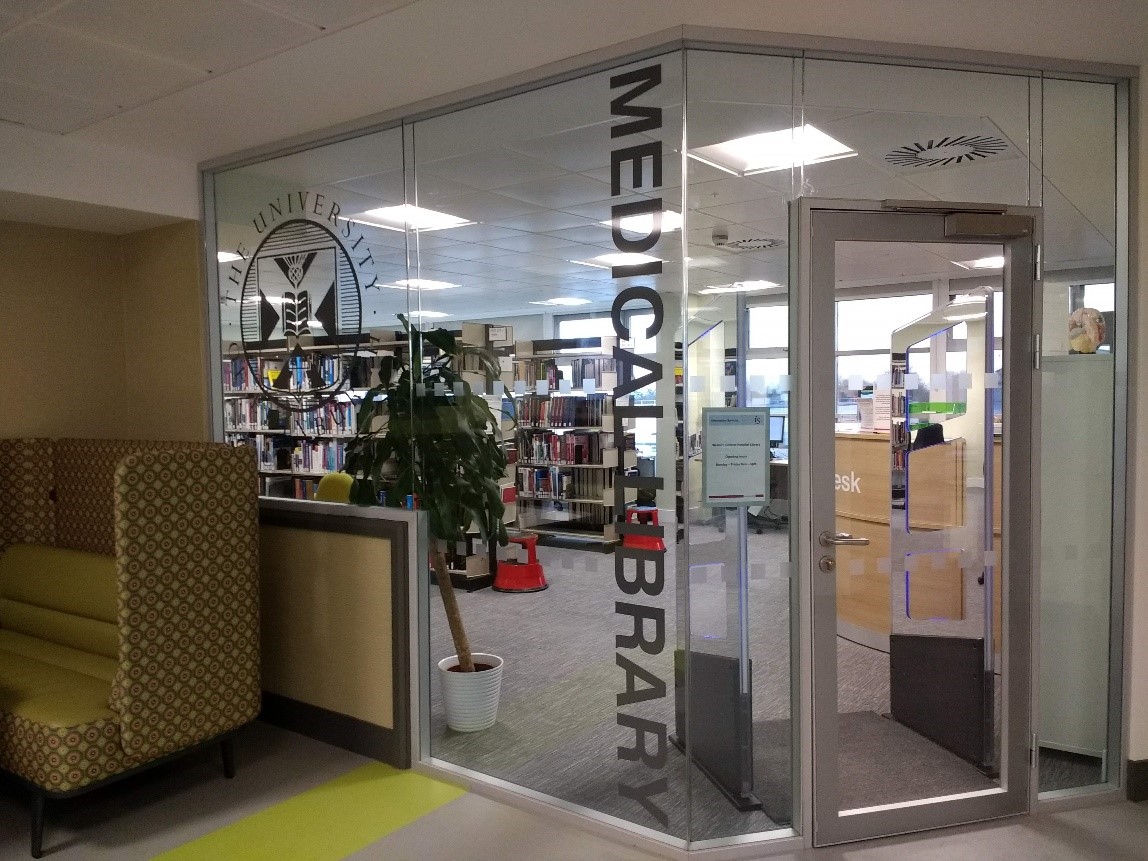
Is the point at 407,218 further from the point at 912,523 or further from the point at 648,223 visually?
the point at 912,523

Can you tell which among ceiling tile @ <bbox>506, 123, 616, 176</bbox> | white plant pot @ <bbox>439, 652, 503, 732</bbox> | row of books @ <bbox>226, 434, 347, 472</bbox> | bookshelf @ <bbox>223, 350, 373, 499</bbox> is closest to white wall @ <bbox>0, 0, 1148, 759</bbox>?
→ ceiling tile @ <bbox>506, 123, 616, 176</bbox>

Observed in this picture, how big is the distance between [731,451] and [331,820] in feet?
6.82

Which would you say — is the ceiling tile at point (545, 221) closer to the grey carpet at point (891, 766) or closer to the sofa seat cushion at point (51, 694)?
the grey carpet at point (891, 766)

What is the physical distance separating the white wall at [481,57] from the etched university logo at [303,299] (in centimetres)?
45

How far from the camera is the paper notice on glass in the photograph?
2891 millimetres

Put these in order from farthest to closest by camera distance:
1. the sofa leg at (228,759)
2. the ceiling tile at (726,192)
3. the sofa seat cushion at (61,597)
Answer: the sofa seat cushion at (61,597) < the sofa leg at (228,759) < the ceiling tile at (726,192)

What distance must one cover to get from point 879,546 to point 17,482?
4330mm

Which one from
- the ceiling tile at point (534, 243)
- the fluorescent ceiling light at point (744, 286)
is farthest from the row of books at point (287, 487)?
the fluorescent ceiling light at point (744, 286)

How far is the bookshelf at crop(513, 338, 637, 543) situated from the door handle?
693 mm

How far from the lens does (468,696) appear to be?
3734mm

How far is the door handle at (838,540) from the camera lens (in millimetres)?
2869

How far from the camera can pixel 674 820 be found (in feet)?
9.73

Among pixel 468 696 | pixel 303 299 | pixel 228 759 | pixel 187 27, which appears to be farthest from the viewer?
pixel 303 299

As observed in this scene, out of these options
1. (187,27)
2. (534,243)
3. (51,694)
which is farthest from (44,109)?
(51,694)
